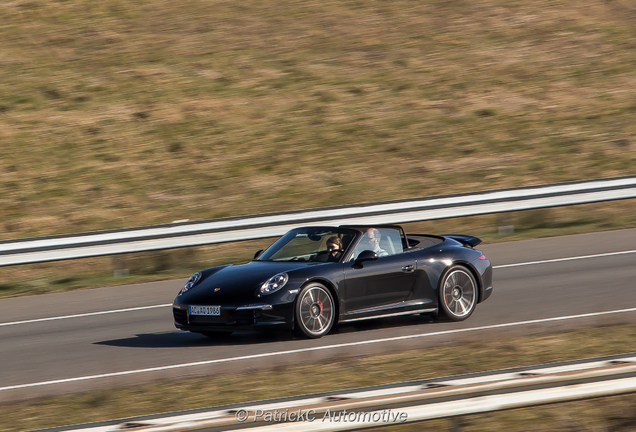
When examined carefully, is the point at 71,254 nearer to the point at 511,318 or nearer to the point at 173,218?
the point at 173,218

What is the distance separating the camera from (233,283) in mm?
10250

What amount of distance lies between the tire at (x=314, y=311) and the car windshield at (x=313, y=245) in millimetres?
555

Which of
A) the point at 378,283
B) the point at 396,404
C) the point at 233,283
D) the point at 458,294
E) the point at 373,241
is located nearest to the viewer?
the point at 396,404

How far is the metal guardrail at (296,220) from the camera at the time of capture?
49.3ft

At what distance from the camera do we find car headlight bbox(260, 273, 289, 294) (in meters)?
9.99

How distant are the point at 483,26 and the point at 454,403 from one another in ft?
87.8

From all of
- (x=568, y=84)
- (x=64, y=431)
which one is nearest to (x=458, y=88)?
(x=568, y=84)

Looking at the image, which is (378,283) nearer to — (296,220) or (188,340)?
(188,340)

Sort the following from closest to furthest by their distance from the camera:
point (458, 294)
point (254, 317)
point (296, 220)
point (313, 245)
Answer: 1. point (254, 317)
2. point (313, 245)
3. point (458, 294)
4. point (296, 220)

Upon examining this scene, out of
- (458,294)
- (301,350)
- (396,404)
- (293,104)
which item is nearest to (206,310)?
(301,350)

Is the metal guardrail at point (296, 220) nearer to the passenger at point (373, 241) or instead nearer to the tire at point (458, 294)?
the passenger at point (373, 241)

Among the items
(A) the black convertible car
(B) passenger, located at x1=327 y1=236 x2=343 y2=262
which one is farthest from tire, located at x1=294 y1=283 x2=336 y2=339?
(B) passenger, located at x1=327 y1=236 x2=343 y2=262

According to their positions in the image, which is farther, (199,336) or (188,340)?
(199,336)

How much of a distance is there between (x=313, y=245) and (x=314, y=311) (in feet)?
3.73
